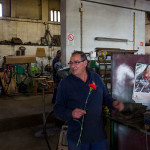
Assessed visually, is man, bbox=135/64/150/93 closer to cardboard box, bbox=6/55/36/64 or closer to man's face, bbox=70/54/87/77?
man's face, bbox=70/54/87/77

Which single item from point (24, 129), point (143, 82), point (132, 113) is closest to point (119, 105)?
point (132, 113)

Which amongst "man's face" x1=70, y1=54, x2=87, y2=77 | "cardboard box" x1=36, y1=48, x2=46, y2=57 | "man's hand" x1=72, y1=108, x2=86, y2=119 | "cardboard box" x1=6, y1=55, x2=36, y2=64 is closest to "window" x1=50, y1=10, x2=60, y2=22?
"cardboard box" x1=36, y1=48, x2=46, y2=57

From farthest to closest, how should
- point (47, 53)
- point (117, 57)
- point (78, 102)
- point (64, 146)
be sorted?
point (47, 53) < point (64, 146) < point (117, 57) < point (78, 102)

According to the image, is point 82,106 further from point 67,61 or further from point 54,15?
point 54,15

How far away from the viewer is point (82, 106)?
161 centimetres

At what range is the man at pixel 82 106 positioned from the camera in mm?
1580

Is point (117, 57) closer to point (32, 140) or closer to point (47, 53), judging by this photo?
point (32, 140)

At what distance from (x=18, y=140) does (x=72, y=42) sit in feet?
9.62

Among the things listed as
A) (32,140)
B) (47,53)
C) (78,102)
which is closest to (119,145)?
(78,102)

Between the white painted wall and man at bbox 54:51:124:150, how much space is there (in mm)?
3777

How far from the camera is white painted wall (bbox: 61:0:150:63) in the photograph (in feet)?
17.9

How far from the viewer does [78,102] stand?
5.30 feet

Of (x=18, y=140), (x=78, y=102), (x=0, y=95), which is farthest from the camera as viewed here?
(x=0, y=95)

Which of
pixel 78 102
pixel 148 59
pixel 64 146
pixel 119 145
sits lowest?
pixel 64 146
